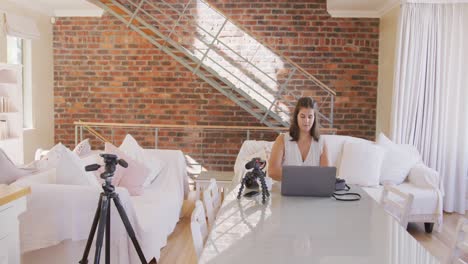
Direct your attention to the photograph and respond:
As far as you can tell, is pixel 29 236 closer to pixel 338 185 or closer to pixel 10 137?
pixel 338 185

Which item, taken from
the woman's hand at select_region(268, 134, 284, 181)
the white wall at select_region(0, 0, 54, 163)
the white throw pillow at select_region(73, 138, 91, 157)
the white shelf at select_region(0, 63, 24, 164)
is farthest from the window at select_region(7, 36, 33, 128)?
the woman's hand at select_region(268, 134, 284, 181)

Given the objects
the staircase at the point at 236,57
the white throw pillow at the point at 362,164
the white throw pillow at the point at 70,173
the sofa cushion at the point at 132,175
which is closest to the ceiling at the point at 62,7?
the staircase at the point at 236,57

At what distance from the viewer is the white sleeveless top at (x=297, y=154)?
2.82 metres

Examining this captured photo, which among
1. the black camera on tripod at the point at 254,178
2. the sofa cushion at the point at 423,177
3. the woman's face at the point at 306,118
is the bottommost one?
the sofa cushion at the point at 423,177

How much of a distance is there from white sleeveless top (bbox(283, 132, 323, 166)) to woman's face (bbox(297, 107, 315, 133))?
0.12 m

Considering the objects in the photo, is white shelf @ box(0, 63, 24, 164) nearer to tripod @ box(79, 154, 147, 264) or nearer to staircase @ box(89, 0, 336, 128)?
staircase @ box(89, 0, 336, 128)

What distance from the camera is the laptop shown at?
2.23 m

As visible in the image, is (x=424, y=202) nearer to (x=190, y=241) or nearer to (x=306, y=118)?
Answer: (x=306, y=118)

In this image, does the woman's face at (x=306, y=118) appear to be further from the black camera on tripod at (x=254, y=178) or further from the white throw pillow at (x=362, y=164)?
the white throw pillow at (x=362, y=164)

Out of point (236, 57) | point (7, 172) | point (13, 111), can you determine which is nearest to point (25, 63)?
point (13, 111)

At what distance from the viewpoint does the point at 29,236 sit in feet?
8.73

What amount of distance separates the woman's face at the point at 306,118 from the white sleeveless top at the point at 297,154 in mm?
125

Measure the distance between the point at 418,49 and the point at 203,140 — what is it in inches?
126

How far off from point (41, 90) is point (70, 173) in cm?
398
